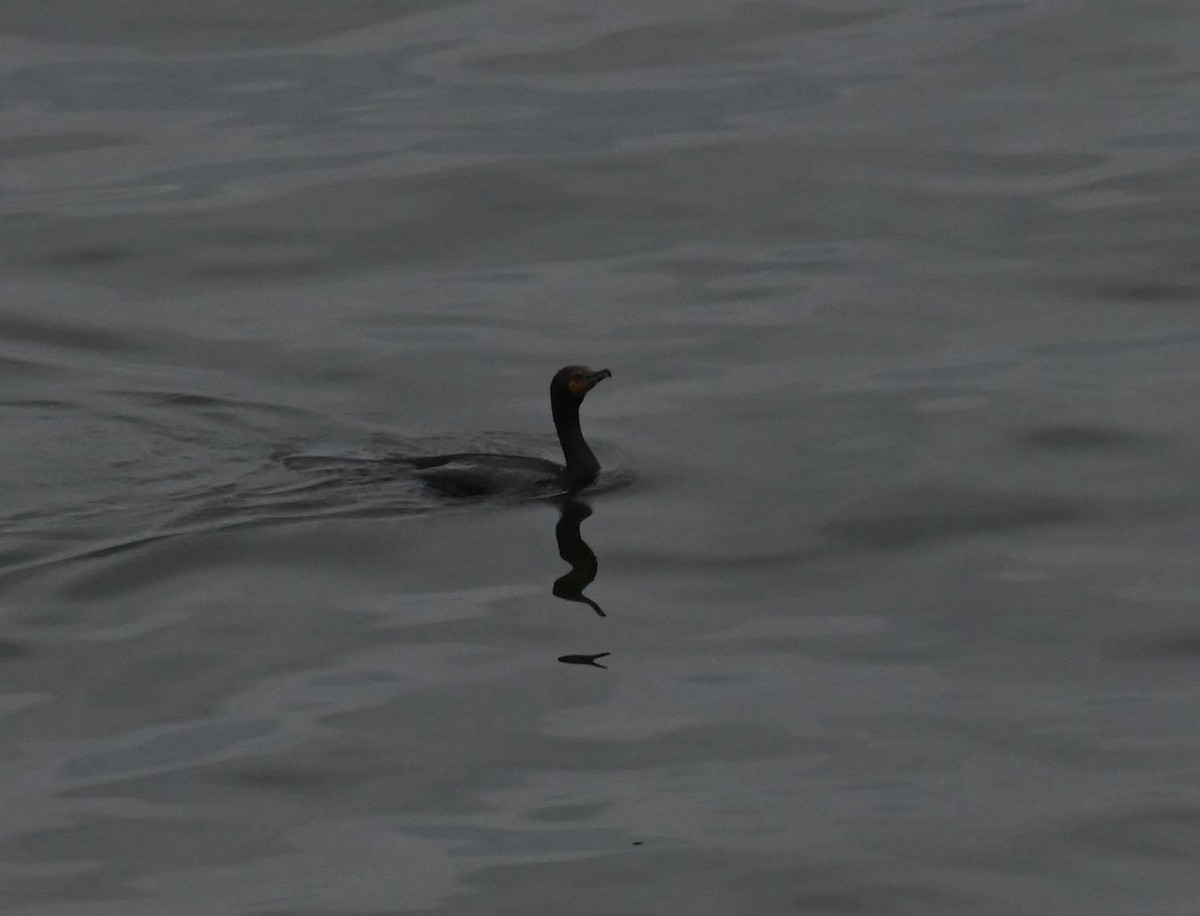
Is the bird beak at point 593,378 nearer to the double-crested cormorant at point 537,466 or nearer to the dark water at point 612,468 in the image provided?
the double-crested cormorant at point 537,466

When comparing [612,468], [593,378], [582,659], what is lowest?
[582,659]

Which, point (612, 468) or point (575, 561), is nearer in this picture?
point (575, 561)

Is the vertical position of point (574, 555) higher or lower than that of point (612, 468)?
lower

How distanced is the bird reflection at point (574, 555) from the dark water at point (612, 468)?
0.14ft

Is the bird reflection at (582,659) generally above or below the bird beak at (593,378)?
below

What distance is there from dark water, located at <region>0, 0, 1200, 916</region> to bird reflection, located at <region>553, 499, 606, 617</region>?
0.04 m

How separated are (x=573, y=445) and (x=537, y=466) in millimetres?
250

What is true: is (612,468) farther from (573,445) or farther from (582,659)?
(582,659)

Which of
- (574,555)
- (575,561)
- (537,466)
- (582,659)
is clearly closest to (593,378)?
(537,466)

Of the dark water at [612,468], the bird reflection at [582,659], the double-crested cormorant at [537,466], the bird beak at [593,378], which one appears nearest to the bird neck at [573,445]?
the double-crested cormorant at [537,466]

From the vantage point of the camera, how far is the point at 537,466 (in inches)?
599

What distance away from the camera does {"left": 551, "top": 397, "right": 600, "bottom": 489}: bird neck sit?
15164 mm

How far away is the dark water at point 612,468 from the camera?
34.3 ft

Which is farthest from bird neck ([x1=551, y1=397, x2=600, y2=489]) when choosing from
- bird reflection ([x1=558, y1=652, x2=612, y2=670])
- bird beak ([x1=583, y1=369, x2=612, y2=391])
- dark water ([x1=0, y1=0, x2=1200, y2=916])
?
bird reflection ([x1=558, y1=652, x2=612, y2=670])
